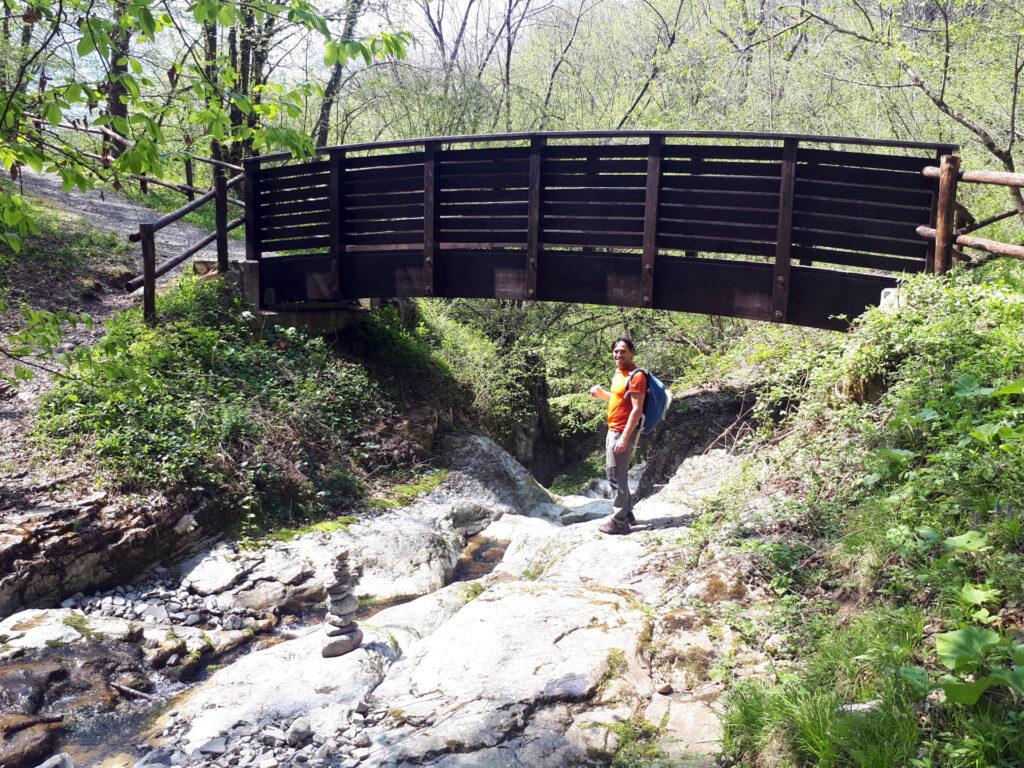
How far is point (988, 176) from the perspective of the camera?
279 inches

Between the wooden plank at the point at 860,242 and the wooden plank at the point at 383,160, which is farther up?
the wooden plank at the point at 383,160

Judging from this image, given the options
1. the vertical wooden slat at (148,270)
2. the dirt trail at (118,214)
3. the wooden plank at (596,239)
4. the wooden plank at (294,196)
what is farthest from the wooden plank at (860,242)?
the dirt trail at (118,214)

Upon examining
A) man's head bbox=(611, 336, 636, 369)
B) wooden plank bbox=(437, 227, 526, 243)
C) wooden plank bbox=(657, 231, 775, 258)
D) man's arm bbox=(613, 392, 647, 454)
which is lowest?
man's arm bbox=(613, 392, 647, 454)

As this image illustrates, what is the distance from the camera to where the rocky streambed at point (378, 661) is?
4191 mm

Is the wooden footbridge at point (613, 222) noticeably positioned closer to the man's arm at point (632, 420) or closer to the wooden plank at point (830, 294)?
the wooden plank at point (830, 294)

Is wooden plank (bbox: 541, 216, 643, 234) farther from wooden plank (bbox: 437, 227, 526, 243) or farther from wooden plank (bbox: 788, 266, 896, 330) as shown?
wooden plank (bbox: 788, 266, 896, 330)

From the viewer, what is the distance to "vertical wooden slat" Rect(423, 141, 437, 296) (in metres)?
10.5

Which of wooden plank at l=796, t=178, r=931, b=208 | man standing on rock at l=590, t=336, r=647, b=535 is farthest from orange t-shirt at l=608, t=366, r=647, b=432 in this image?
wooden plank at l=796, t=178, r=931, b=208

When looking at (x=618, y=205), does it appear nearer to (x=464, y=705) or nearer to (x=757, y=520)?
(x=757, y=520)

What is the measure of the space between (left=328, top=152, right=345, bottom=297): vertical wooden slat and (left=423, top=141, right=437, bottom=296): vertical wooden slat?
1.33 meters

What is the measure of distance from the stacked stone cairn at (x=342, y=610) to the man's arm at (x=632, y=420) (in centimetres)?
284

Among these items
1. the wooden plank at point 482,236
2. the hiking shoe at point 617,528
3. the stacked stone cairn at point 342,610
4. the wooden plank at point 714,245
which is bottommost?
the stacked stone cairn at point 342,610

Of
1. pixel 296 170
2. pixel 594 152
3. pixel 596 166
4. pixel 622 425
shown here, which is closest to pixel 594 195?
pixel 596 166

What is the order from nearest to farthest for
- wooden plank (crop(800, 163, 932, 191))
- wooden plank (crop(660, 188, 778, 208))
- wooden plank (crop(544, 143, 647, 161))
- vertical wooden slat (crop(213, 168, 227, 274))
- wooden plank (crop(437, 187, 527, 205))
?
wooden plank (crop(800, 163, 932, 191)), wooden plank (crop(660, 188, 778, 208)), wooden plank (crop(544, 143, 647, 161)), wooden plank (crop(437, 187, 527, 205)), vertical wooden slat (crop(213, 168, 227, 274))
